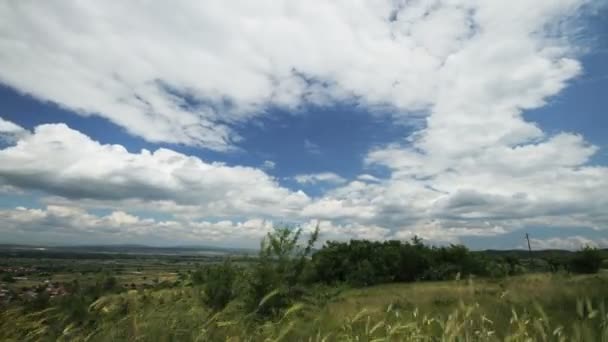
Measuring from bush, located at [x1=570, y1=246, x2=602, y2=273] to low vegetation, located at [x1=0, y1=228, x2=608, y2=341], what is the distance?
2597 centimetres

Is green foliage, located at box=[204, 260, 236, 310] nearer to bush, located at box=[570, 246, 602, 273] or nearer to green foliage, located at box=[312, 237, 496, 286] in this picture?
green foliage, located at box=[312, 237, 496, 286]

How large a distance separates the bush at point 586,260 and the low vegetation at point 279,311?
26.0 m

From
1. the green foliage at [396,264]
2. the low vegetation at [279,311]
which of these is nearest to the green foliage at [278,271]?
the low vegetation at [279,311]

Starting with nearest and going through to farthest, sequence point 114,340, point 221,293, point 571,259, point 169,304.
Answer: point 114,340 → point 169,304 → point 221,293 → point 571,259

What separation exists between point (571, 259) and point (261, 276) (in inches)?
1518

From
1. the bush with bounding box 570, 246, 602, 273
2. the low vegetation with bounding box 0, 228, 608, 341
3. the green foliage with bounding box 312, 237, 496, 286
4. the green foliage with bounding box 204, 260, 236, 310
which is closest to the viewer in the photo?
the low vegetation with bounding box 0, 228, 608, 341

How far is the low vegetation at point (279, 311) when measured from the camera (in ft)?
12.5

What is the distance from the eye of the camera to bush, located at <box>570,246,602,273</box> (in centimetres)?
3912

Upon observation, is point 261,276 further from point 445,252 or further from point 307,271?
point 445,252

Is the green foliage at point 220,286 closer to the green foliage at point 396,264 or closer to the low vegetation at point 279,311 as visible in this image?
the low vegetation at point 279,311

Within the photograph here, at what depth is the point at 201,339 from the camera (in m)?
A: 4.44

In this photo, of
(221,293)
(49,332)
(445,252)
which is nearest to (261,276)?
(221,293)

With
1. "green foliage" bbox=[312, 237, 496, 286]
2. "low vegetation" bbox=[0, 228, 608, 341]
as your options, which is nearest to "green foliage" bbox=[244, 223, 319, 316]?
"low vegetation" bbox=[0, 228, 608, 341]

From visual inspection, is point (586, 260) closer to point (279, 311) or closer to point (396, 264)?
point (396, 264)
